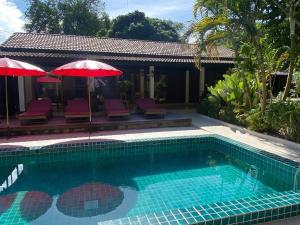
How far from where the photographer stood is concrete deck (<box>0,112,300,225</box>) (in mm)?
8948

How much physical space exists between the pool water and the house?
7480 millimetres

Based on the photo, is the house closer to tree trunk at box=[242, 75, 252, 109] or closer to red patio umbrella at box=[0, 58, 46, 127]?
tree trunk at box=[242, 75, 252, 109]

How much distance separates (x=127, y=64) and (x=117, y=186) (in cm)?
989

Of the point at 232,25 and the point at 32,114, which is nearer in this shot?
the point at 232,25

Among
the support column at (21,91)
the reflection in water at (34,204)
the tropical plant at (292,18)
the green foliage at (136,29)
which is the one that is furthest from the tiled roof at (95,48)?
the green foliage at (136,29)

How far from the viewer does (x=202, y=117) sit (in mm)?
15227

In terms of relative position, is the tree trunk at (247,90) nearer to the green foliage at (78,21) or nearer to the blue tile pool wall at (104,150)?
the blue tile pool wall at (104,150)

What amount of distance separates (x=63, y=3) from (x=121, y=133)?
39.3m

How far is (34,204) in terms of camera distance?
580 cm

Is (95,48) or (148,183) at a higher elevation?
(95,48)

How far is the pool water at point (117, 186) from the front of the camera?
5.52m

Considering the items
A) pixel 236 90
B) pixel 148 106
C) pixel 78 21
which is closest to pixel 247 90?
pixel 236 90

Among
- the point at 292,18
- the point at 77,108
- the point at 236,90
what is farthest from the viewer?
the point at 236,90

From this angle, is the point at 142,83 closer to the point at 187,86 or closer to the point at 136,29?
the point at 187,86
